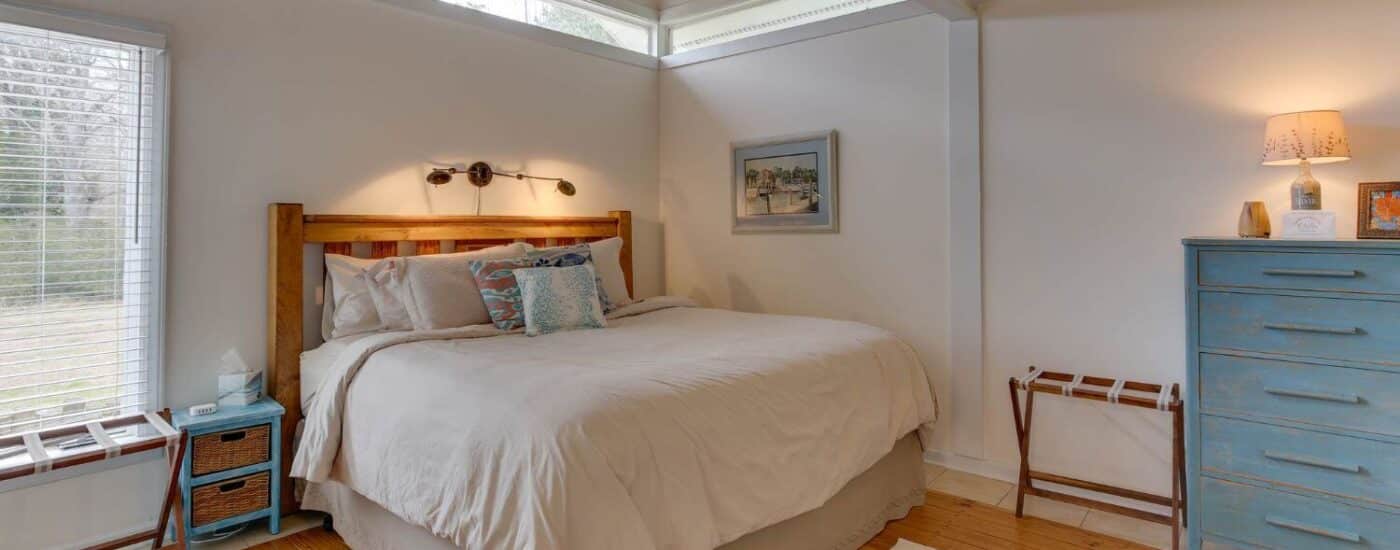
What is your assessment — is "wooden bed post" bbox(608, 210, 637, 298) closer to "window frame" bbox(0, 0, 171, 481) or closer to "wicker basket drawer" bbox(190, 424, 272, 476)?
"wicker basket drawer" bbox(190, 424, 272, 476)

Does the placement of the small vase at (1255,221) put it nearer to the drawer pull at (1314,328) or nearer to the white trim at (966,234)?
the drawer pull at (1314,328)

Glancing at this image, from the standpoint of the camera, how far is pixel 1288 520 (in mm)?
2162

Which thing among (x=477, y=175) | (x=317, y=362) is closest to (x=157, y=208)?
(x=317, y=362)

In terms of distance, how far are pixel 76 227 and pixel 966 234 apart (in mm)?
3508

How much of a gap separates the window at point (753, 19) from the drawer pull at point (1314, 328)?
2149 millimetres

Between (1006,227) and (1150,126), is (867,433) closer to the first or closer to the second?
(1006,227)

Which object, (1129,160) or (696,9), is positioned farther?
(696,9)

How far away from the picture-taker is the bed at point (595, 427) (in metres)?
1.61

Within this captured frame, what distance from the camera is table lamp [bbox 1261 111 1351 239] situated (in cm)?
229

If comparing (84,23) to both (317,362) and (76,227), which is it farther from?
(317,362)

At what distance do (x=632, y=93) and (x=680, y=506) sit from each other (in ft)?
10.5

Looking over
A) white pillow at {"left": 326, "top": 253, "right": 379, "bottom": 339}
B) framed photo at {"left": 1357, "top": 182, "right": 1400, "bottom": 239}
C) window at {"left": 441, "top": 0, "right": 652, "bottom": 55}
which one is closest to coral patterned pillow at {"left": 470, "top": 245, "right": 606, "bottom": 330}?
white pillow at {"left": 326, "top": 253, "right": 379, "bottom": 339}

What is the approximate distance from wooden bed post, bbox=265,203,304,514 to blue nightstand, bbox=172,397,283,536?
136 mm

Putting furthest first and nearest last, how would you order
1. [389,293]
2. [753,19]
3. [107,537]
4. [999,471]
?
[753,19] < [999,471] < [389,293] < [107,537]
